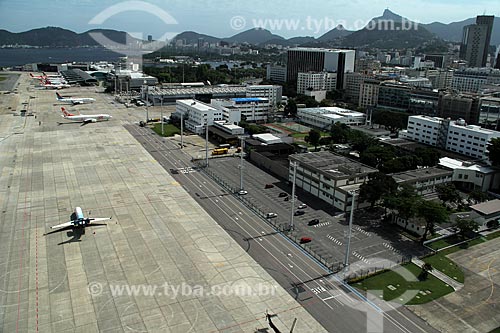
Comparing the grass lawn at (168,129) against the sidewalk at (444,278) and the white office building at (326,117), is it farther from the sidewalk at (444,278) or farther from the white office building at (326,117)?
the sidewalk at (444,278)

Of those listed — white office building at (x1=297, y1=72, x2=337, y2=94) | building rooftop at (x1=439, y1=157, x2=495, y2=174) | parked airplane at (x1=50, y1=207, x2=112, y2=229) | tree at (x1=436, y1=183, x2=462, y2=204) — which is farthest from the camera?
white office building at (x1=297, y1=72, x2=337, y2=94)

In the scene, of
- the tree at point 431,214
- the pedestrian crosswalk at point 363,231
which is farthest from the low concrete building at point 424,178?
the pedestrian crosswalk at point 363,231

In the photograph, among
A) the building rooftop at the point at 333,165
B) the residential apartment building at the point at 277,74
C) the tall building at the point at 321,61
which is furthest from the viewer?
the residential apartment building at the point at 277,74

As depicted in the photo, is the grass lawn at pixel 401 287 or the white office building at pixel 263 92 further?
the white office building at pixel 263 92

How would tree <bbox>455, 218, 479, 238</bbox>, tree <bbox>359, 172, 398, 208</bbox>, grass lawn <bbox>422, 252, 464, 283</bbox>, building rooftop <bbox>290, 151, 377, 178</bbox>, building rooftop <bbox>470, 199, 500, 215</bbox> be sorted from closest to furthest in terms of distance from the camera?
grass lawn <bbox>422, 252, 464, 283</bbox> → tree <bbox>455, 218, 479, 238</bbox> → building rooftop <bbox>470, 199, 500, 215</bbox> → tree <bbox>359, 172, 398, 208</bbox> → building rooftop <bbox>290, 151, 377, 178</bbox>

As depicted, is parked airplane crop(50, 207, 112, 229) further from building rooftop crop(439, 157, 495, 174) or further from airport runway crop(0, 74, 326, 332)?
building rooftop crop(439, 157, 495, 174)

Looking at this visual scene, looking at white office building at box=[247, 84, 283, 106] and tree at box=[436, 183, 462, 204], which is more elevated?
white office building at box=[247, 84, 283, 106]

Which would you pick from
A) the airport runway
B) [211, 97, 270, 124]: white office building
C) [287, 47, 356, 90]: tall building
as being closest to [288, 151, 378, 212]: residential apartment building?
the airport runway

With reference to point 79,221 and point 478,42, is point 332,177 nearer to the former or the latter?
point 79,221
